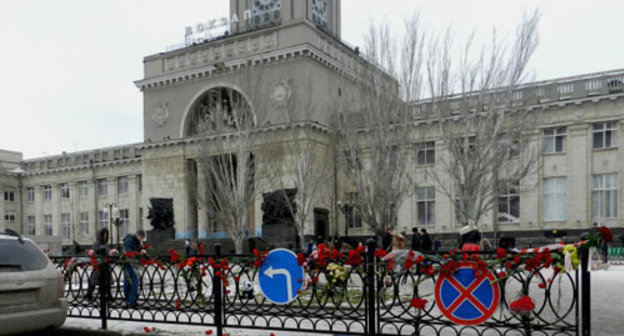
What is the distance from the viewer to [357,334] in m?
6.49

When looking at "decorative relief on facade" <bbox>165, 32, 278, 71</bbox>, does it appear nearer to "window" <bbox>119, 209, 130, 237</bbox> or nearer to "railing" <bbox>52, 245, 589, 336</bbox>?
"window" <bbox>119, 209, 130, 237</bbox>

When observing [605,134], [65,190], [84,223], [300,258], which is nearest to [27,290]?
[300,258]

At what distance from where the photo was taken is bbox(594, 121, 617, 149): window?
102 feet

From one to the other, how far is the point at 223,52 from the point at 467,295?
126 ft

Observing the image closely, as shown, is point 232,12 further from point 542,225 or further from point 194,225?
point 542,225

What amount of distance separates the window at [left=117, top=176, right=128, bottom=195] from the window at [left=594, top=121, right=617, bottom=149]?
147 feet

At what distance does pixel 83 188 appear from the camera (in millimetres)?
55250

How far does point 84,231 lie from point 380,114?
43.8m

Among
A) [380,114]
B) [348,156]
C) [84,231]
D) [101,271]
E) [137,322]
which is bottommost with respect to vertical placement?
[84,231]

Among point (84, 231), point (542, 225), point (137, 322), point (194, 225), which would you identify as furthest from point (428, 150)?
point (84, 231)

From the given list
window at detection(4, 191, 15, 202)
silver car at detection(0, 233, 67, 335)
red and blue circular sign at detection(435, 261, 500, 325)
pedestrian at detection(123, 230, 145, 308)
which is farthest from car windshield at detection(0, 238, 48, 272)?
window at detection(4, 191, 15, 202)

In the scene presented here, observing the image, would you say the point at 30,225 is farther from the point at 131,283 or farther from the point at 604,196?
the point at 604,196

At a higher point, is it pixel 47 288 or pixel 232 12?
pixel 232 12

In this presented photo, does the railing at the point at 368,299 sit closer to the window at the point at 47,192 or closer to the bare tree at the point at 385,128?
the bare tree at the point at 385,128
